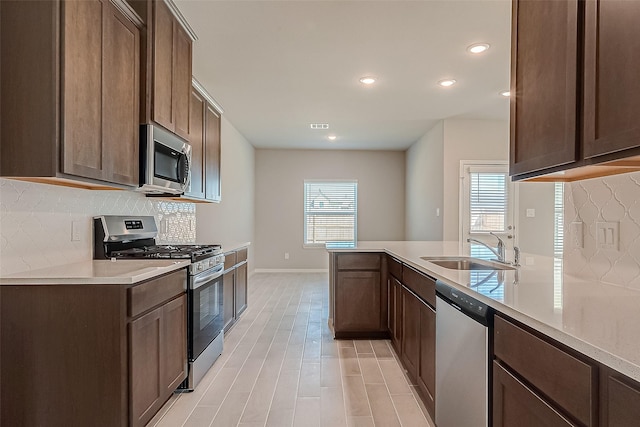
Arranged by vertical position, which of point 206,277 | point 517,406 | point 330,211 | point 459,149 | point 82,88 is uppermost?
point 459,149

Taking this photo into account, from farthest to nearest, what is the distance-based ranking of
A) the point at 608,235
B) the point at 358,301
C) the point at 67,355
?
the point at 358,301
the point at 67,355
the point at 608,235

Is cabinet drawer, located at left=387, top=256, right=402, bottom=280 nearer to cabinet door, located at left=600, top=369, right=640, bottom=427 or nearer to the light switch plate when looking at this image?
the light switch plate

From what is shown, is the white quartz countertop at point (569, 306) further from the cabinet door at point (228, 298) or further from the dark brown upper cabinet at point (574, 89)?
the cabinet door at point (228, 298)

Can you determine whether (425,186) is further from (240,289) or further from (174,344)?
(174,344)

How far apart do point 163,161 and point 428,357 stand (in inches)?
83.9

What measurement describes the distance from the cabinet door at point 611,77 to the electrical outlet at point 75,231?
8.51 ft

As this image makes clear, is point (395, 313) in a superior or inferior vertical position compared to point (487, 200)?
inferior

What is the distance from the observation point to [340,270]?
3.49 metres

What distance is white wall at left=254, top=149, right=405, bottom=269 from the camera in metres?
7.77

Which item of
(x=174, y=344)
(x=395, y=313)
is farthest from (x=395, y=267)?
(x=174, y=344)

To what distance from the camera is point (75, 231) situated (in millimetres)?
2230

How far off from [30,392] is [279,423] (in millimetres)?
1243

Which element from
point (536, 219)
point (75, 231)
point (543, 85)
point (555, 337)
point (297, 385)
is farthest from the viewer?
point (536, 219)

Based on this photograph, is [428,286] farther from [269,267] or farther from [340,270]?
[269,267]
